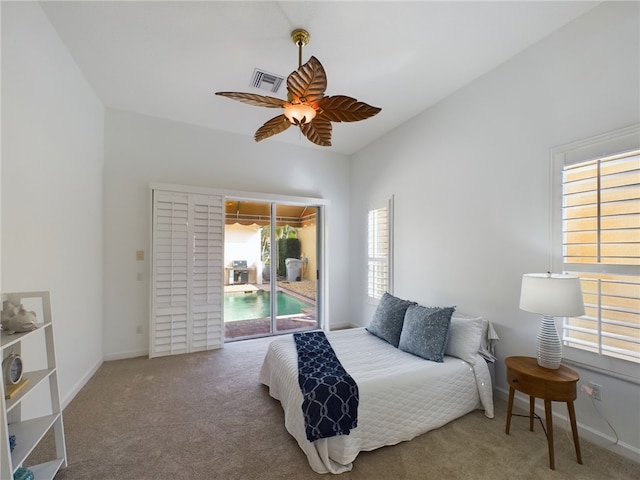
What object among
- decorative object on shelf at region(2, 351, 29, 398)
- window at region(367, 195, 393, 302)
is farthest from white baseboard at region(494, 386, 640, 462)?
decorative object on shelf at region(2, 351, 29, 398)

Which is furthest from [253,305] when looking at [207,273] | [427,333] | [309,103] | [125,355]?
[309,103]

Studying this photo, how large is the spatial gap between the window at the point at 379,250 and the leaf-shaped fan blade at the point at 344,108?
210 cm

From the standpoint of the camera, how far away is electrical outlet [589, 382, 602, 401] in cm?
192

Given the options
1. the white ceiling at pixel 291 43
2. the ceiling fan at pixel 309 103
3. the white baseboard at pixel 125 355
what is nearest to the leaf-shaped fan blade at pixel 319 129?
the ceiling fan at pixel 309 103

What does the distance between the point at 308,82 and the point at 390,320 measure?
2.34 meters

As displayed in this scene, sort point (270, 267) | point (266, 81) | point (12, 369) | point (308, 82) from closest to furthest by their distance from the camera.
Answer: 1. point (12, 369)
2. point (308, 82)
3. point (266, 81)
4. point (270, 267)

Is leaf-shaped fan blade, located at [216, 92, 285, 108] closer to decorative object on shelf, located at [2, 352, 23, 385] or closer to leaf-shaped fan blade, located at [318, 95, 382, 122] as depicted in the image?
leaf-shaped fan blade, located at [318, 95, 382, 122]

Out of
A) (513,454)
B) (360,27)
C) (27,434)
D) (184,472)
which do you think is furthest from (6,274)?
(513,454)

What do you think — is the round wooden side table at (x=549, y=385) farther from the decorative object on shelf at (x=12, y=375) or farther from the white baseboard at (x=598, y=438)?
the decorative object on shelf at (x=12, y=375)

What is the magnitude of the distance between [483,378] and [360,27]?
3062 mm

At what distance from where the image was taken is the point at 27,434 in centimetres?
151

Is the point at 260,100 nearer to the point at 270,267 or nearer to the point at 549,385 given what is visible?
the point at 549,385

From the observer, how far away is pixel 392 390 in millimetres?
1980

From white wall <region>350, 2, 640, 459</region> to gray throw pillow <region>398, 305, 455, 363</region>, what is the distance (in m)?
0.56
